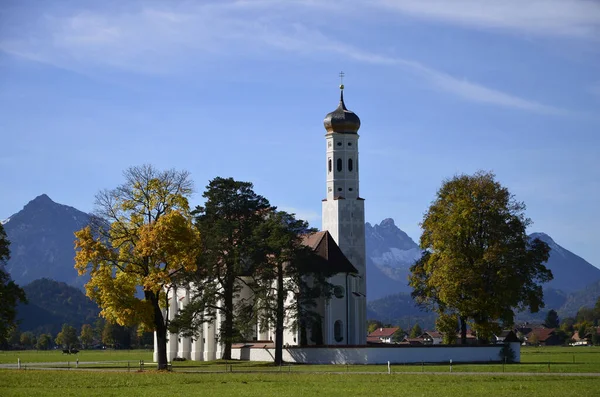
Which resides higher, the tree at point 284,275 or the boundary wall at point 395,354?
the tree at point 284,275

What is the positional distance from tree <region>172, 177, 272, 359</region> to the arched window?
8.81 m

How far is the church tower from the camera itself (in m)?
96.1

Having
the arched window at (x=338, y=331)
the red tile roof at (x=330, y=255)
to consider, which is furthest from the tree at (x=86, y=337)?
the arched window at (x=338, y=331)

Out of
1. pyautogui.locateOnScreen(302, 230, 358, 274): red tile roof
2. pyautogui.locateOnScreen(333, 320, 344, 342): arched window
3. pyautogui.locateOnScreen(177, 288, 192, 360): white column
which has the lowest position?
pyautogui.locateOnScreen(177, 288, 192, 360): white column

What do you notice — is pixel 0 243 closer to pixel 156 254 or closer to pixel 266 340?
pixel 156 254

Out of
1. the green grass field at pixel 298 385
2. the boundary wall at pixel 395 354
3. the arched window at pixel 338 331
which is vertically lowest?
the green grass field at pixel 298 385

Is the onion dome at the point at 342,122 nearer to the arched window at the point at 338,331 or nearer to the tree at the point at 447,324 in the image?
the arched window at the point at 338,331

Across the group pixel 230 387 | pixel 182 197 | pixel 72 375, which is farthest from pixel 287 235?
pixel 230 387

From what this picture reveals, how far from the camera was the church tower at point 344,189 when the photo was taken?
96.1 m

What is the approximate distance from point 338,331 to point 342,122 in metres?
24.0

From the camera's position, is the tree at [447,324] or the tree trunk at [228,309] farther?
the tree at [447,324]

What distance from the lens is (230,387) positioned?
144 ft

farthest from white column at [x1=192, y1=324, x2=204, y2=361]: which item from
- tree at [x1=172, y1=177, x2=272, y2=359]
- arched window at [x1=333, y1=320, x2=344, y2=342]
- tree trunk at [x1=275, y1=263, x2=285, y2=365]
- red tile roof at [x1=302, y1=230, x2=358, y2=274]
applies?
tree trunk at [x1=275, y1=263, x2=285, y2=365]

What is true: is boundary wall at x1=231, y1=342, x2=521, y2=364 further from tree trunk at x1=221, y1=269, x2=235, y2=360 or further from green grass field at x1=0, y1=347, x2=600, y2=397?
green grass field at x1=0, y1=347, x2=600, y2=397
